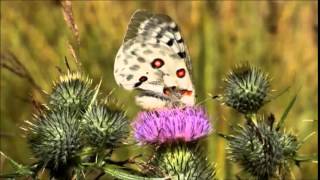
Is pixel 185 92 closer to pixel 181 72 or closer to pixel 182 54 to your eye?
pixel 181 72

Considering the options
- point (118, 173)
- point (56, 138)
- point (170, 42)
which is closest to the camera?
point (118, 173)

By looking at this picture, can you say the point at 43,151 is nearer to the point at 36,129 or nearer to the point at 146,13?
the point at 36,129

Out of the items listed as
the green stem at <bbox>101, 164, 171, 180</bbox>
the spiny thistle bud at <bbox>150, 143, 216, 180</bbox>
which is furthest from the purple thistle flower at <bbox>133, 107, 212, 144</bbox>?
the green stem at <bbox>101, 164, 171, 180</bbox>

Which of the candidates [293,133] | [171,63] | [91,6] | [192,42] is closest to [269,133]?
[293,133]

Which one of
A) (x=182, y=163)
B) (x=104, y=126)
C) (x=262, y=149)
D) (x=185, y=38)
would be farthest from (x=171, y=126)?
(x=185, y=38)

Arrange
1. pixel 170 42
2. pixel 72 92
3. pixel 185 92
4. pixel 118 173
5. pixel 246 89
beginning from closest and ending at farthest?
pixel 118 173 → pixel 72 92 → pixel 246 89 → pixel 185 92 → pixel 170 42
